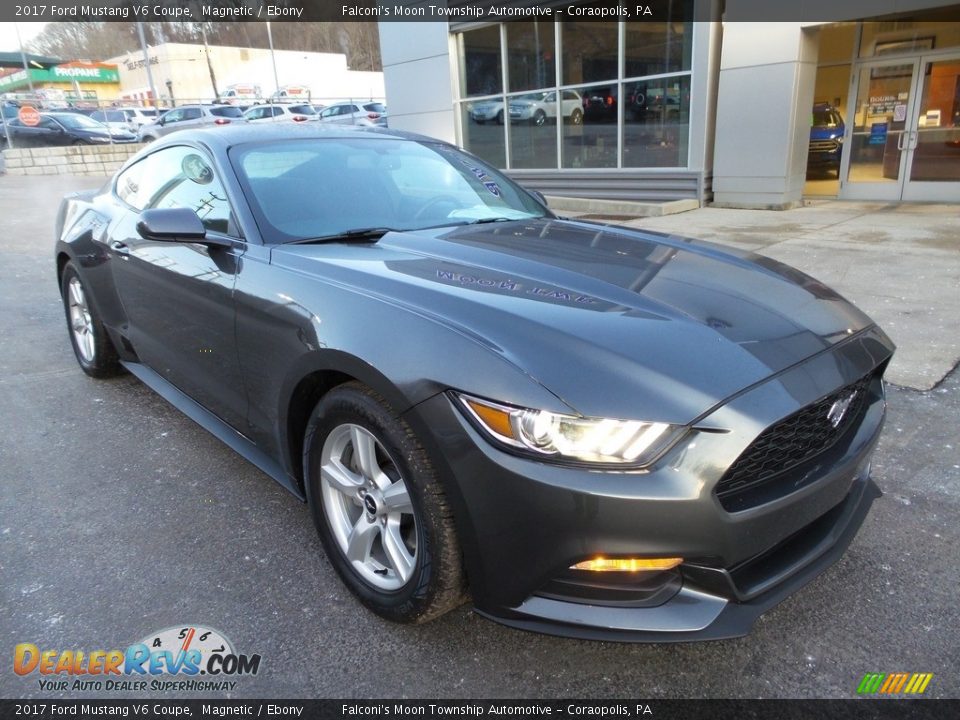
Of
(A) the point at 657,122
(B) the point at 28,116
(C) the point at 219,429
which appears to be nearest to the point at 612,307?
(C) the point at 219,429

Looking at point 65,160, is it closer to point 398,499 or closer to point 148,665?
point 148,665

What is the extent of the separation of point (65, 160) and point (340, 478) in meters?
24.0

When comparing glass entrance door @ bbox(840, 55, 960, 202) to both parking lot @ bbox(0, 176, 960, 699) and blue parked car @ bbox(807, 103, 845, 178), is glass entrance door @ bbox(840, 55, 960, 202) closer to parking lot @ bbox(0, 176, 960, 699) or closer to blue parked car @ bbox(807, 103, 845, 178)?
blue parked car @ bbox(807, 103, 845, 178)

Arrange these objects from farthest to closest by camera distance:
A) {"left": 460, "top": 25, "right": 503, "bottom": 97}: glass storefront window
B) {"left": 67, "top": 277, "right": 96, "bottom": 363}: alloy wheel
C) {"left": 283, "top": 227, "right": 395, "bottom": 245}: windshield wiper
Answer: {"left": 460, "top": 25, "right": 503, "bottom": 97}: glass storefront window < {"left": 67, "top": 277, "right": 96, "bottom": 363}: alloy wheel < {"left": 283, "top": 227, "right": 395, "bottom": 245}: windshield wiper

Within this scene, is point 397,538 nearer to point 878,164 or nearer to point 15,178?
point 878,164

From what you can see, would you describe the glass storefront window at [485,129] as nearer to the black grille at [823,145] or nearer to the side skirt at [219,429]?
the black grille at [823,145]

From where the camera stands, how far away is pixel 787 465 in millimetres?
1888

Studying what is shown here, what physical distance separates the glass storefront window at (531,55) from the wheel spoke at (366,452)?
40.2 ft

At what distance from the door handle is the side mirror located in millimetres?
969

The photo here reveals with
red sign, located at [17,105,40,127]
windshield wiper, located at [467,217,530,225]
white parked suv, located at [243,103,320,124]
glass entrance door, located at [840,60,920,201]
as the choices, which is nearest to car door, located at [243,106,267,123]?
white parked suv, located at [243,103,320,124]

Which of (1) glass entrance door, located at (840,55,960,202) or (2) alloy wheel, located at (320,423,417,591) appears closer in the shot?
(2) alloy wheel, located at (320,423,417,591)

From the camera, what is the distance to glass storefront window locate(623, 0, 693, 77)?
10.9 m

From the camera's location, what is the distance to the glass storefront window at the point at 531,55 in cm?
1294

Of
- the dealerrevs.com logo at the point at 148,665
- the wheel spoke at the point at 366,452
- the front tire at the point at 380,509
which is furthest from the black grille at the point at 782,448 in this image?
the dealerrevs.com logo at the point at 148,665
